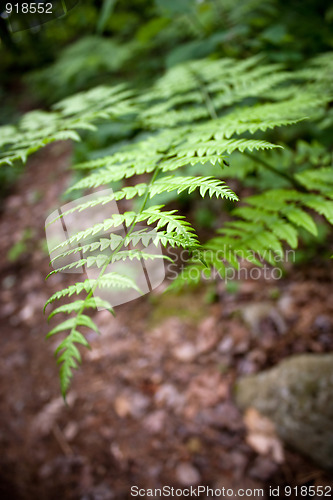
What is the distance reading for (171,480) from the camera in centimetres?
Result: 227

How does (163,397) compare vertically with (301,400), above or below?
above

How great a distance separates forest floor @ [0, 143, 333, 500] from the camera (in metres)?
2.29

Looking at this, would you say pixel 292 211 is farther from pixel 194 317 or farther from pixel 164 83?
pixel 194 317

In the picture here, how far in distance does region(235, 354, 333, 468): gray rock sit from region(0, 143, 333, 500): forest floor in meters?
0.12

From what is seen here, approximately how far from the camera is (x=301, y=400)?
6.86ft

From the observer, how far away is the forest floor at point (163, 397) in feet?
7.52

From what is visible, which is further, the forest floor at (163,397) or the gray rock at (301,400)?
the forest floor at (163,397)

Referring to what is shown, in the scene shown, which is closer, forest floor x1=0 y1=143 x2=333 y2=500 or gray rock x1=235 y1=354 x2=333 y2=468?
gray rock x1=235 y1=354 x2=333 y2=468

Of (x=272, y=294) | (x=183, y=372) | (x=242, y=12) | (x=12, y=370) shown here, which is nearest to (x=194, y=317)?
(x=183, y=372)

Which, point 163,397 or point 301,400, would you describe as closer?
point 301,400

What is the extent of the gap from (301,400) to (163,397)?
1.22 metres

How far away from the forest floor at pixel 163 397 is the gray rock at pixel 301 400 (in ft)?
0.40

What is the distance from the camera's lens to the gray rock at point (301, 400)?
1965 mm

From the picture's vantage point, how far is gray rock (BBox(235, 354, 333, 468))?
6.45 ft
